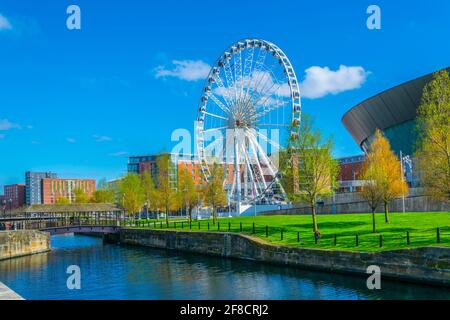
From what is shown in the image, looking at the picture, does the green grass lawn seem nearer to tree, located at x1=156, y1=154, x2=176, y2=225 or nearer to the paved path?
the paved path

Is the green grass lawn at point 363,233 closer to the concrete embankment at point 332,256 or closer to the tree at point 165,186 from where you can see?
the concrete embankment at point 332,256

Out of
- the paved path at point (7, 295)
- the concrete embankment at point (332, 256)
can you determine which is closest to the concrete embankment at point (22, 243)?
the concrete embankment at point (332, 256)

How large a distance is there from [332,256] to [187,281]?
9.70 meters

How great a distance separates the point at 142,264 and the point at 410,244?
77.3 ft

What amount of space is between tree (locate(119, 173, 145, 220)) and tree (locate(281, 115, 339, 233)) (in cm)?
4563

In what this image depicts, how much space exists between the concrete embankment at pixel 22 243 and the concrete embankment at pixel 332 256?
1703 cm

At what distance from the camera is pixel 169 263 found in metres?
43.6

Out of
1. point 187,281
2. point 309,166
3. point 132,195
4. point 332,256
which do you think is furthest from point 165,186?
point 332,256

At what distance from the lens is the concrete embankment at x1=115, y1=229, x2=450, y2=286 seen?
26.3m

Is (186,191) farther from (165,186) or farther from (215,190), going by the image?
(215,190)

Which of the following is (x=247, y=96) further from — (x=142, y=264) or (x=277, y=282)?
(x=277, y=282)

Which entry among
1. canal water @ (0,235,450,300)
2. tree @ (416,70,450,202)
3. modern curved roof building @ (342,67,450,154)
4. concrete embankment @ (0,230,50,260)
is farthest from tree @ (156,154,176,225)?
tree @ (416,70,450,202)

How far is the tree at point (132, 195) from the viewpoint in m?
84.4
